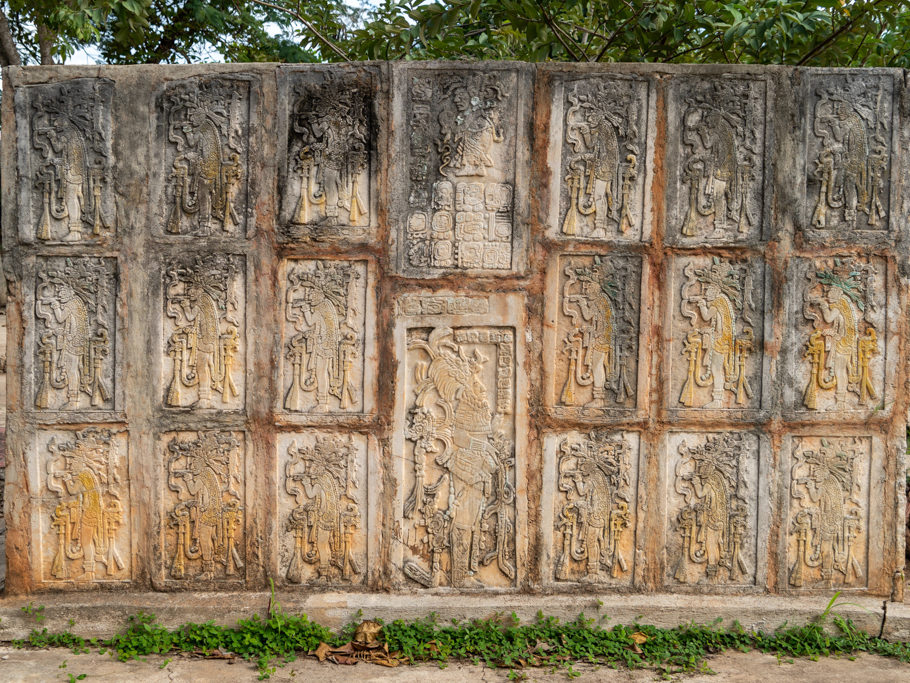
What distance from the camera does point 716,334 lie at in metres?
4.17

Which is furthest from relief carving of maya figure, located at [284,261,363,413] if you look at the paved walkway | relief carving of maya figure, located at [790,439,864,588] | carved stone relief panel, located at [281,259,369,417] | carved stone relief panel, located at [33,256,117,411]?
relief carving of maya figure, located at [790,439,864,588]

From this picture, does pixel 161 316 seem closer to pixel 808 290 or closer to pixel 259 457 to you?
pixel 259 457

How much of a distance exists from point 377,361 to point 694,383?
70.2 inches

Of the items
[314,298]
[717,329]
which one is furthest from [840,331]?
[314,298]

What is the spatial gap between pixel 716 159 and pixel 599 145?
0.65 m

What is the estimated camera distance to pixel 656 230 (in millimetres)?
4129

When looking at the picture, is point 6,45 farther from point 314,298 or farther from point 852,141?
point 852,141

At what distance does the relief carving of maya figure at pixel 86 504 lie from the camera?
4.09 m

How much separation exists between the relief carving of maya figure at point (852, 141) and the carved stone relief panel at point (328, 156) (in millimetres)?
2476

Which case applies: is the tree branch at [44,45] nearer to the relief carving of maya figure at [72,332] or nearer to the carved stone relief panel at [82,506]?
the relief carving of maya figure at [72,332]

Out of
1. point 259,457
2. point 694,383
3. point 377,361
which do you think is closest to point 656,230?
point 694,383

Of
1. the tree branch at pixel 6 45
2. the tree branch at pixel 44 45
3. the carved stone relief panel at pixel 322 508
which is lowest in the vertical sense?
the carved stone relief panel at pixel 322 508

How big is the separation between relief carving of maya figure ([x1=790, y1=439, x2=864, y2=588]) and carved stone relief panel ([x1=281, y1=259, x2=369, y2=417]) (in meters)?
2.56

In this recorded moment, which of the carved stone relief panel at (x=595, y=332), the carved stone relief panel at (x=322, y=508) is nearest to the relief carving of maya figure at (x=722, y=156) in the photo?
the carved stone relief panel at (x=595, y=332)
